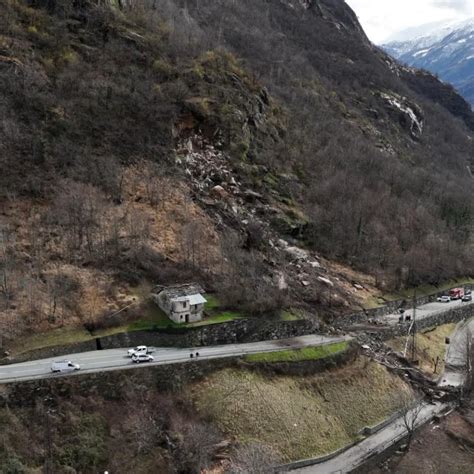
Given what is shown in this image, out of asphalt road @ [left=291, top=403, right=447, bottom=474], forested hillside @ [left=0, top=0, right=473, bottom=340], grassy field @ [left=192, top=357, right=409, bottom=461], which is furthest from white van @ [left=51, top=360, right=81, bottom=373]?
asphalt road @ [left=291, top=403, right=447, bottom=474]

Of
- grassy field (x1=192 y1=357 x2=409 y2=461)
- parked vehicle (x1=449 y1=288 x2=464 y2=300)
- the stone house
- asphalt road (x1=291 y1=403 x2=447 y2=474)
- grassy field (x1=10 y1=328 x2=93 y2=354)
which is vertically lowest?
parked vehicle (x1=449 y1=288 x2=464 y2=300)

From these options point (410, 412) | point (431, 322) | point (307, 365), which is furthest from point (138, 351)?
point (431, 322)

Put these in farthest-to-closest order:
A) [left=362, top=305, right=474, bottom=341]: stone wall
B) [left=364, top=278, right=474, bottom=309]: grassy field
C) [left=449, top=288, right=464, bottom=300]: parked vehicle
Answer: [left=449, top=288, right=464, bottom=300]: parked vehicle, [left=364, top=278, right=474, bottom=309]: grassy field, [left=362, top=305, right=474, bottom=341]: stone wall

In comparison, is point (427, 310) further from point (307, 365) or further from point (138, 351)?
point (138, 351)

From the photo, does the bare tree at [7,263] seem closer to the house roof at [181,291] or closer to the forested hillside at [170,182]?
the forested hillside at [170,182]

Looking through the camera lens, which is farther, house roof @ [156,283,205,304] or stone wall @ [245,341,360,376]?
house roof @ [156,283,205,304]

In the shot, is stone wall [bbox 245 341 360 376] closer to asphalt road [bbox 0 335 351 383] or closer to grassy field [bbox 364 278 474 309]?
asphalt road [bbox 0 335 351 383]

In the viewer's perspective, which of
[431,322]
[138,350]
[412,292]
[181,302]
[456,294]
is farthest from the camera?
[456,294]
